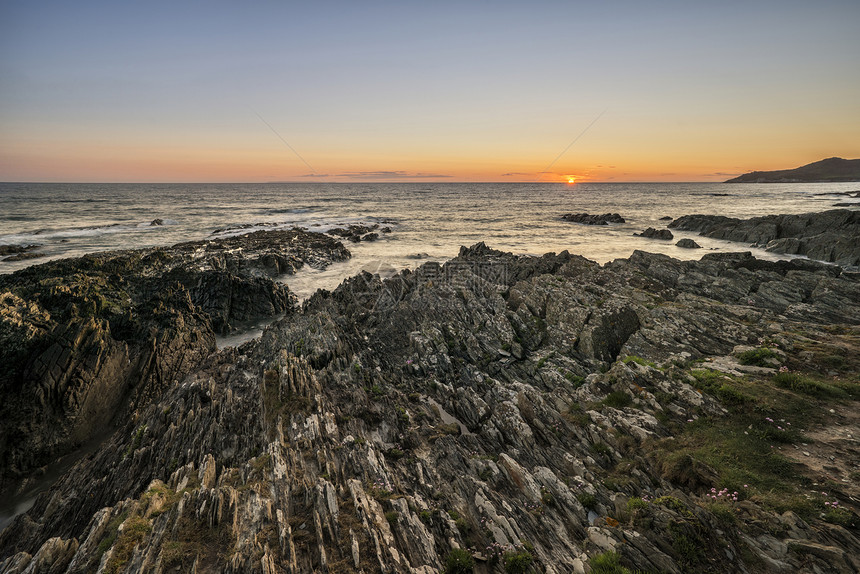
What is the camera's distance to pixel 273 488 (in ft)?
39.7

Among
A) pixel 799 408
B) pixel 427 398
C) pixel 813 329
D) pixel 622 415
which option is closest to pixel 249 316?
pixel 427 398

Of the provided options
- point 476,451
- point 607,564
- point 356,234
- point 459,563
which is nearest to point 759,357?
point 476,451

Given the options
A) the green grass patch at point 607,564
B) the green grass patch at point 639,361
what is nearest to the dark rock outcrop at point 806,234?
the green grass patch at point 639,361

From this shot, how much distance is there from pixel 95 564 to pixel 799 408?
24815 millimetres

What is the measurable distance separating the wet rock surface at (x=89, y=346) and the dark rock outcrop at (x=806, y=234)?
7406cm

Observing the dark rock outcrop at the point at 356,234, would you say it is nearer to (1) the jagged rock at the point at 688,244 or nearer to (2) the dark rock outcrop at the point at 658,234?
(2) the dark rock outcrop at the point at 658,234

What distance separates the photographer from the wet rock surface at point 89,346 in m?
18.9

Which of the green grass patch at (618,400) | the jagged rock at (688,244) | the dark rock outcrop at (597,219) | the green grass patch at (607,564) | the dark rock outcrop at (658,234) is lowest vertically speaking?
the green grass patch at (618,400)

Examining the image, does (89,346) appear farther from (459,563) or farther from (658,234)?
(658,234)

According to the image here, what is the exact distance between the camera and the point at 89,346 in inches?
862

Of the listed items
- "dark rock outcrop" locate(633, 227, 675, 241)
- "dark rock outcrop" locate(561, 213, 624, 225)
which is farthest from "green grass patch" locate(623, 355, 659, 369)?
"dark rock outcrop" locate(561, 213, 624, 225)

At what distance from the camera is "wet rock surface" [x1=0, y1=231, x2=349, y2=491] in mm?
18891

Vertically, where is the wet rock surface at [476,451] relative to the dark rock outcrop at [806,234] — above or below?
below

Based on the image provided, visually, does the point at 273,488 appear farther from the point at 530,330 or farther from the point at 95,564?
the point at 530,330
